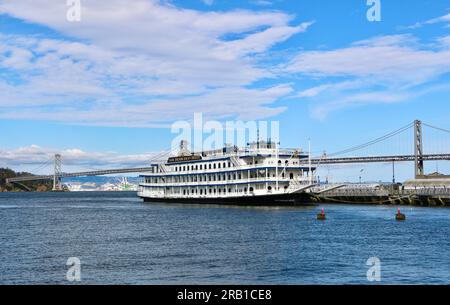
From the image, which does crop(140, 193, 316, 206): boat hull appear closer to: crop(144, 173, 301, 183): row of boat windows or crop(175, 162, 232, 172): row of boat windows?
crop(144, 173, 301, 183): row of boat windows

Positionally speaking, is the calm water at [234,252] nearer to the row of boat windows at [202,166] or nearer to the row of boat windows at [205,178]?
the row of boat windows at [205,178]

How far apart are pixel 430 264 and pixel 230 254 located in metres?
11.2

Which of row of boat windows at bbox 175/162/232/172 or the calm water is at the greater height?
row of boat windows at bbox 175/162/232/172

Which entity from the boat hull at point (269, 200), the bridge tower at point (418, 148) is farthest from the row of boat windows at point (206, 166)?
the bridge tower at point (418, 148)

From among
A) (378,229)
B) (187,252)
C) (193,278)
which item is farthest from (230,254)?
(378,229)

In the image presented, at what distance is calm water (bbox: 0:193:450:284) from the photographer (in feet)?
81.5

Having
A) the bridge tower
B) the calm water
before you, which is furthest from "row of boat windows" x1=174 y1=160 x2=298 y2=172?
the bridge tower

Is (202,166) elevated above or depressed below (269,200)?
above

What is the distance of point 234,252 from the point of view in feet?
105

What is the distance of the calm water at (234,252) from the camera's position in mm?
24828

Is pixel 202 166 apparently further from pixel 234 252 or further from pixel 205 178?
pixel 234 252

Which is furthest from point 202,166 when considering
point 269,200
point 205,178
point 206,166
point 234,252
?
point 234,252

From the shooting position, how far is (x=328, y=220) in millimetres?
52969
